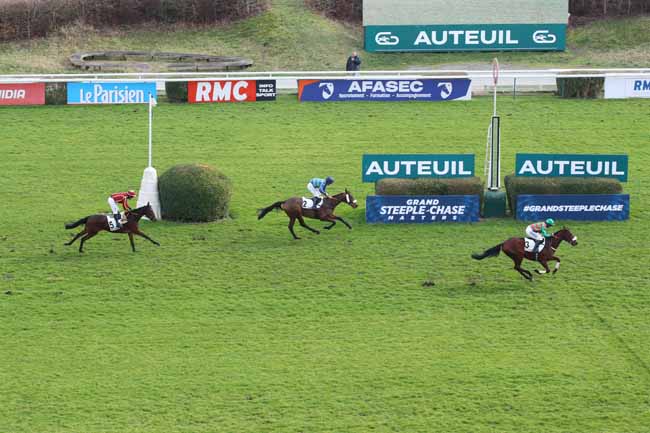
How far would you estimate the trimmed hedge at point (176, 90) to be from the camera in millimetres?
40125

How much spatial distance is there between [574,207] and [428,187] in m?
3.76

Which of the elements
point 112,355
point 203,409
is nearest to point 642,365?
point 203,409

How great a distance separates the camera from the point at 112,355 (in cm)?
1984

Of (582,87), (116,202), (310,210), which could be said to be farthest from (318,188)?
(582,87)

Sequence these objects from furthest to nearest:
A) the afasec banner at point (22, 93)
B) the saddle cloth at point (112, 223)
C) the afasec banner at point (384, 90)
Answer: the afasec banner at point (384, 90)
the afasec banner at point (22, 93)
the saddle cloth at point (112, 223)

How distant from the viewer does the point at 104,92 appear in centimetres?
3975

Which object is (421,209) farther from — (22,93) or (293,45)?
(293,45)

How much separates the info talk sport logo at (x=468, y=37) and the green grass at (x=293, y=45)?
0.59m

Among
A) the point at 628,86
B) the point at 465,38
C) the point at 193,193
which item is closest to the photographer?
the point at 193,193

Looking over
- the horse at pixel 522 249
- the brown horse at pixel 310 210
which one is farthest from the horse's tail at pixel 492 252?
the brown horse at pixel 310 210

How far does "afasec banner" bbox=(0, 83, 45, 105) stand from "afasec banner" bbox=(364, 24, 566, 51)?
17513 millimetres

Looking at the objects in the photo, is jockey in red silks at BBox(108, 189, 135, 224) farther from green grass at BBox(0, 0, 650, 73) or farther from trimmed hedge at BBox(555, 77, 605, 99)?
green grass at BBox(0, 0, 650, 73)

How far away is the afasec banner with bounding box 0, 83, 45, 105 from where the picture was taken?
130 feet

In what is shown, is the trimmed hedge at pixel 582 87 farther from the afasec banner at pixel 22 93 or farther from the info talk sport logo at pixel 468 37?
the afasec banner at pixel 22 93
